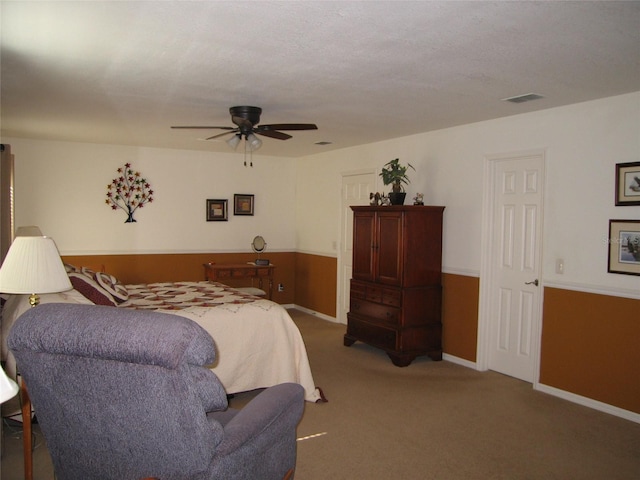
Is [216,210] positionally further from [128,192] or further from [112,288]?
[112,288]

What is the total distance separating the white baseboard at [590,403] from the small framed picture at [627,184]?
5.10 ft

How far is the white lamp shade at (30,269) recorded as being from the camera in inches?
101

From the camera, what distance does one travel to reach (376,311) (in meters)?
5.29

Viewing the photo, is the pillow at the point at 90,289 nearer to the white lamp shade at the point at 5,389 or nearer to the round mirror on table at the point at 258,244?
the white lamp shade at the point at 5,389

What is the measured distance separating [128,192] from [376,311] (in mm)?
3773

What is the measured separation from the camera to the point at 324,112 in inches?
175

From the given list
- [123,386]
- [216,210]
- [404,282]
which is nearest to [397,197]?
[404,282]

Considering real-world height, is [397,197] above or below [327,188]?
below

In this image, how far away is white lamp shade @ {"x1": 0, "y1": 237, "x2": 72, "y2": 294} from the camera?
8.42 ft

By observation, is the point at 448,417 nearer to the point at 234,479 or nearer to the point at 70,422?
the point at 234,479

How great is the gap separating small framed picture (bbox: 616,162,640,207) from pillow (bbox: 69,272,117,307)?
395cm

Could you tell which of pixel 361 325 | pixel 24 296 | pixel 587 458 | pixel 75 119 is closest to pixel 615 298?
pixel 587 458

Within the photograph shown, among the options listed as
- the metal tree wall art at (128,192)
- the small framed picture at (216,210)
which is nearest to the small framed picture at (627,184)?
the small framed picture at (216,210)

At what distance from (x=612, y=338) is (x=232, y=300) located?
9.93ft
